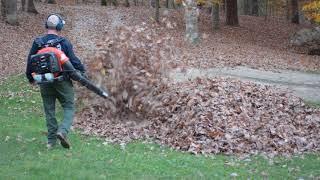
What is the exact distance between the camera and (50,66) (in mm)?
8055

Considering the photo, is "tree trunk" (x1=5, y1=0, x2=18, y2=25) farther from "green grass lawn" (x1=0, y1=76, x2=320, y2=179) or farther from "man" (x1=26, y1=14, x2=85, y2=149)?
"man" (x1=26, y1=14, x2=85, y2=149)

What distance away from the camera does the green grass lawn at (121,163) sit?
7.10m

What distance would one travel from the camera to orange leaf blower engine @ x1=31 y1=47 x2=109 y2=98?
26.5 ft

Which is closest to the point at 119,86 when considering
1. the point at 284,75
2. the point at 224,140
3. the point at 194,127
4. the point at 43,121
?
the point at 43,121

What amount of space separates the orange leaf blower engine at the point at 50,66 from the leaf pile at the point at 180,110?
1.91 meters

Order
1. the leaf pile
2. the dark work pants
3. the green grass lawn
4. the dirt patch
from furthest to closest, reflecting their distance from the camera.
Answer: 1. the dirt patch
2. the leaf pile
3. the dark work pants
4. the green grass lawn

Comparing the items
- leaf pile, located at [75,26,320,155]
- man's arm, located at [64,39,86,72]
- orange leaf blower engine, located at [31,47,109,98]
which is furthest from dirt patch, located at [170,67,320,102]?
orange leaf blower engine, located at [31,47,109,98]

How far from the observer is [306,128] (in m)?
10.1

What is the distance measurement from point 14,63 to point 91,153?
1316 centimetres

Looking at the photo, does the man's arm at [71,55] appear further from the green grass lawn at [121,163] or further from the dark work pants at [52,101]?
the green grass lawn at [121,163]

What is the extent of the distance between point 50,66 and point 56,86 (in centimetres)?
43

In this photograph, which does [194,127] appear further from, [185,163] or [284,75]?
[284,75]

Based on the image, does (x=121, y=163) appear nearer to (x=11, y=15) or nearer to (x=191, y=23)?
(x=191, y=23)

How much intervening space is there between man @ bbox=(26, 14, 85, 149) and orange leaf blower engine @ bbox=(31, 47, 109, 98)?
0.38 feet
